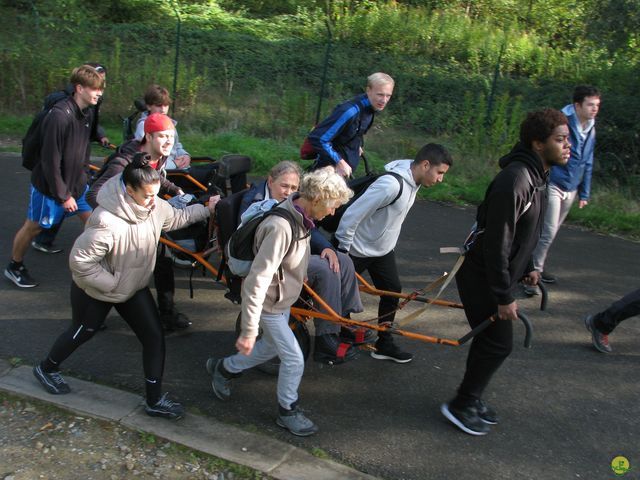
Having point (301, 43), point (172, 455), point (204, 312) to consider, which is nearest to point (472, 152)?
point (301, 43)

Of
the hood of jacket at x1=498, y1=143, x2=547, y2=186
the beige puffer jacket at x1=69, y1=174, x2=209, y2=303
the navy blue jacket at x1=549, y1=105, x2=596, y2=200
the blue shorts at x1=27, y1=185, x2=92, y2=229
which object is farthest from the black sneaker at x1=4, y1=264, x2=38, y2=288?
the navy blue jacket at x1=549, y1=105, x2=596, y2=200

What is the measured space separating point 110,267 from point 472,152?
27.3 ft

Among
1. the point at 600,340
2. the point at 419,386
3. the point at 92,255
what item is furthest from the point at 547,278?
the point at 92,255

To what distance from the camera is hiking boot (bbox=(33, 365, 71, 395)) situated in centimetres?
395

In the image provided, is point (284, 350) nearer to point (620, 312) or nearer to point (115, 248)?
point (115, 248)

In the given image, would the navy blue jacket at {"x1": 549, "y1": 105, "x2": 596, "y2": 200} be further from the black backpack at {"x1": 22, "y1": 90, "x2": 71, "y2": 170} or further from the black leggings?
the black backpack at {"x1": 22, "y1": 90, "x2": 71, "y2": 170}

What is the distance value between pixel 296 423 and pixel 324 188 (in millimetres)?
1388

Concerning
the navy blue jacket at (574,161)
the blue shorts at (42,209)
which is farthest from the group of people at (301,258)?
the navy blue jacket at (574,161)

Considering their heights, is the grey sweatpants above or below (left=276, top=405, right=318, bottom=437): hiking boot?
above

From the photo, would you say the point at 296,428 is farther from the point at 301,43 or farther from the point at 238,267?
the point at 301,43

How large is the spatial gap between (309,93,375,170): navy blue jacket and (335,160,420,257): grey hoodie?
1.19m

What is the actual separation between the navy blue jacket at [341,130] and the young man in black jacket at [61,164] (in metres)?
1.81

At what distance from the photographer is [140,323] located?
12.3 feet

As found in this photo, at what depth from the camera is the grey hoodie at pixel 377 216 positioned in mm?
4188
